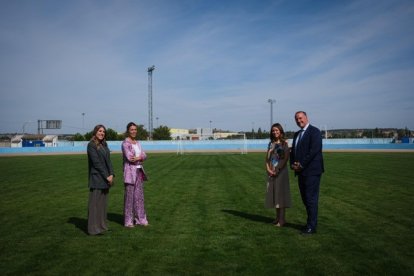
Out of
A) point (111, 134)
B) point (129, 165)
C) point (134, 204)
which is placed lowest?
point (134, 204)

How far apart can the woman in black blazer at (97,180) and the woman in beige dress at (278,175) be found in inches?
124

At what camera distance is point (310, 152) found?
20.2 feet

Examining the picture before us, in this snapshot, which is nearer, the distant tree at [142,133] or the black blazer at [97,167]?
the black blazer at [97,167]

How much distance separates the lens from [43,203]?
975 cm

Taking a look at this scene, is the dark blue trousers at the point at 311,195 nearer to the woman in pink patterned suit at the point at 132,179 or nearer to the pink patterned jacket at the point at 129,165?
the woman in pink patterned suit at the point at 132,179

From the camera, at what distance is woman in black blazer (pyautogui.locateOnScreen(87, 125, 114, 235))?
6.34m

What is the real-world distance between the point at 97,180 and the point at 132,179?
75cm

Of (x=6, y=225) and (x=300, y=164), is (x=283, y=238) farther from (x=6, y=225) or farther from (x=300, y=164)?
(x=6, y=225)

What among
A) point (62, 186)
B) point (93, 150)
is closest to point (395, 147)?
point (62, 186)

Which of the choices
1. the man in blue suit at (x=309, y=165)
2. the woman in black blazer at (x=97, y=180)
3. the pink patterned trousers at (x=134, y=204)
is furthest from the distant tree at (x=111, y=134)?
the man in blue suit at (x=309, y=165)

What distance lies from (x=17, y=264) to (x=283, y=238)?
421 cm

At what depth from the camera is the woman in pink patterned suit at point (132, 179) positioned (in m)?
6.89

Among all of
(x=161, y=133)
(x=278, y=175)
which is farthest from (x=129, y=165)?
(x=161, y=133)

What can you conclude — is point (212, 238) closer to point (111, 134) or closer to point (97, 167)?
point (97, 167)
